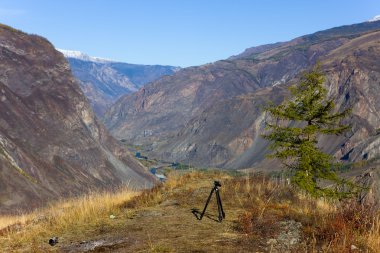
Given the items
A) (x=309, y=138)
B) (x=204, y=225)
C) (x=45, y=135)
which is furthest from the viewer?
(x=45, y=135)

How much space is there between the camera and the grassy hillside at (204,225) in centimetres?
955

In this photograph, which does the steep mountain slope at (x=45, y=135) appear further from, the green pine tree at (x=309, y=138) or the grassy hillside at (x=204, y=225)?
the grassy hillside at (x=204, y=225)

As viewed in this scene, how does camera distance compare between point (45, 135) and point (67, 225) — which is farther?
point (45, 135)

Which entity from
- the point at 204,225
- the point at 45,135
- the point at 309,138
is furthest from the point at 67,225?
the point at 45,135

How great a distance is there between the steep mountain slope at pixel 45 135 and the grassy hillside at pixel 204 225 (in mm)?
41317

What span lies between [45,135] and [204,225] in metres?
83.4

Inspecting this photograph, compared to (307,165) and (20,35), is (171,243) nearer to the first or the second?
(307,165)

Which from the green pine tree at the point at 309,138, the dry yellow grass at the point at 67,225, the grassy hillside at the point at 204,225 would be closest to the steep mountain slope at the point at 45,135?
the green pine tree at the point at 309,138

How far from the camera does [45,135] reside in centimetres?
9031

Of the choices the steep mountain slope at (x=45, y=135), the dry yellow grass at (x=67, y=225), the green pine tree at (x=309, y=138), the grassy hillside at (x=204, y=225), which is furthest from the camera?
the steep mountain slope at (x=45, y=135)

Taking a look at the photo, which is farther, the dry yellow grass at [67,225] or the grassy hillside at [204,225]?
the dry yellow grass at [67,225]

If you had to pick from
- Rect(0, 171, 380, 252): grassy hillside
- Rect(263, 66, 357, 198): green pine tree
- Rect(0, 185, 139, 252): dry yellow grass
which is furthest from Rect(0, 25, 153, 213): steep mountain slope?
Rect(0, 171, 380, 252): grassy hillside

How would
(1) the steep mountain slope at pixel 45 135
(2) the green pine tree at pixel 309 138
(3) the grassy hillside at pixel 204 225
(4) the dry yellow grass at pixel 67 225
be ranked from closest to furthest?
(3) the grassy hillside at pixel 204 225, (4) the dry yellow grass at pixel 67 225, (2) the green pine tree at pixel 309 138, (1) the steep mountain slope at pixel 45 135

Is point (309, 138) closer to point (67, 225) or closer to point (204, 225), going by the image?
point (204, 225)
